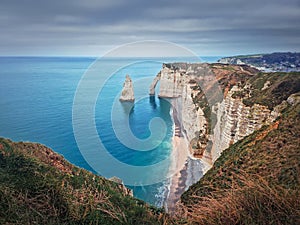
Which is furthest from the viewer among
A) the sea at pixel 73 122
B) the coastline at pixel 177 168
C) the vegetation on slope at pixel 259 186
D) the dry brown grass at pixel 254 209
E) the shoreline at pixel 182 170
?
the sea at pixel 73 122

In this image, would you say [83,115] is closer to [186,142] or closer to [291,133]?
[186,142]

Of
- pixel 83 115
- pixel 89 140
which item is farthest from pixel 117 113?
pixel 89 140

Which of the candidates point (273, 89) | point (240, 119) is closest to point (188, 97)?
point (273, 89)

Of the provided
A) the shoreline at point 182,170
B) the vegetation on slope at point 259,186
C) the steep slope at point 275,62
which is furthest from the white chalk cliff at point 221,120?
the steep slope at point 275,62

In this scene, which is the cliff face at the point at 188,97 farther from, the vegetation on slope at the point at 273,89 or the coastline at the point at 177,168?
the vegetation on slope at the point at 273,89

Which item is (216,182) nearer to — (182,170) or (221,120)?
(221,120)

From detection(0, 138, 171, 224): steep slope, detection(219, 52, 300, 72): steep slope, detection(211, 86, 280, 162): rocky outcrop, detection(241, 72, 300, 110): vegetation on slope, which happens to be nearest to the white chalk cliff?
detection(211, 86, 280, 162): rocky outcrop

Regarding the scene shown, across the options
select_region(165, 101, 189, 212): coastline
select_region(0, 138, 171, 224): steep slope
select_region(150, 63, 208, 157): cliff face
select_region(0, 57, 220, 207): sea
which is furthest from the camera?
select_region(0, 57, 220, 207): sea

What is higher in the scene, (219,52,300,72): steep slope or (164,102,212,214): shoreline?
(219,52,300,72): steep slope

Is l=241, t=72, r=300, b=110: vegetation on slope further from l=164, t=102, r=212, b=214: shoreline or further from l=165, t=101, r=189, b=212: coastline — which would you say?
l=165, t=101, r=189, b=212: coastline
